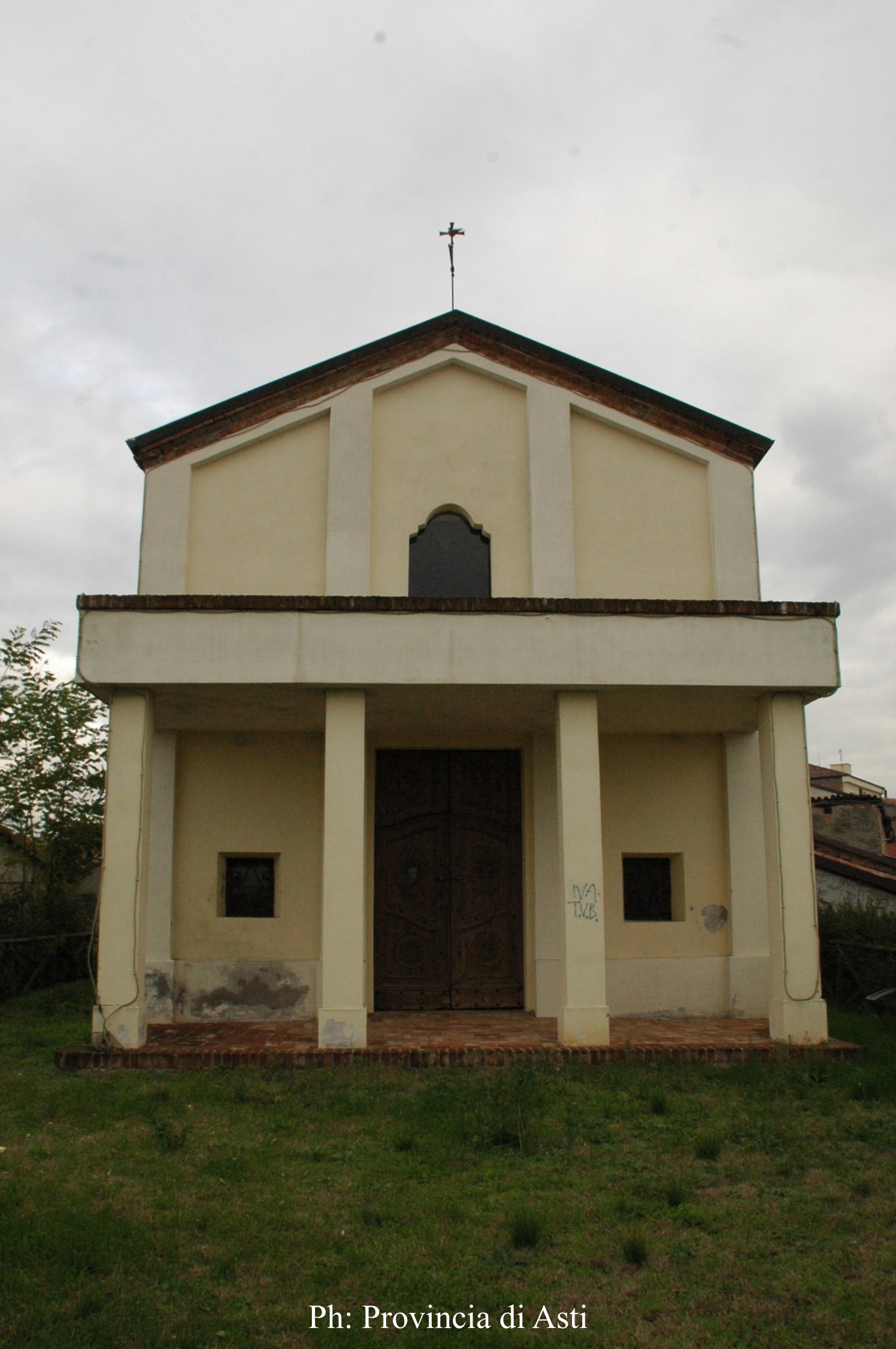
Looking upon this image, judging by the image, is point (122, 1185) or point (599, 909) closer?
point (122, 1185)

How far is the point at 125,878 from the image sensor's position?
8883 mm

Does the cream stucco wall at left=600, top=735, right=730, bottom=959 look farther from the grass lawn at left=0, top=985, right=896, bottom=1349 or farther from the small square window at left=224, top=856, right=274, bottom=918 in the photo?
the small square window at left=224, top=856, right=274, bottom=918

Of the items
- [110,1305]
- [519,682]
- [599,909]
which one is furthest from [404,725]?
[110,1305]

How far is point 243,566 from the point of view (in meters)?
10.9

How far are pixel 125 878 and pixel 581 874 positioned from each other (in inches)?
160

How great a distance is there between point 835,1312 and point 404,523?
835 cm

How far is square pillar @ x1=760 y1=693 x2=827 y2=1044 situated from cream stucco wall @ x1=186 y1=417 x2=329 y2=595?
4.93m

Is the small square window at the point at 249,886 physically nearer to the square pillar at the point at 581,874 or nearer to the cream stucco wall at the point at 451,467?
the cream stucco wall at the point at 451,467

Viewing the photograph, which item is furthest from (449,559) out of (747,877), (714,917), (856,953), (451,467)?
(856,953)

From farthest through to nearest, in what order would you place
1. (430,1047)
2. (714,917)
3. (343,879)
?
(714,917) → (343,879) → (430,1047)

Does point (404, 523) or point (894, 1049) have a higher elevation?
point (404, 523)

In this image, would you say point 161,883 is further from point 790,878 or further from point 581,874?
point 790,878

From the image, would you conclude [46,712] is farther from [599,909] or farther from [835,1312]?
[835,1312]

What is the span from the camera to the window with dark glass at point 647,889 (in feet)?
36.3
